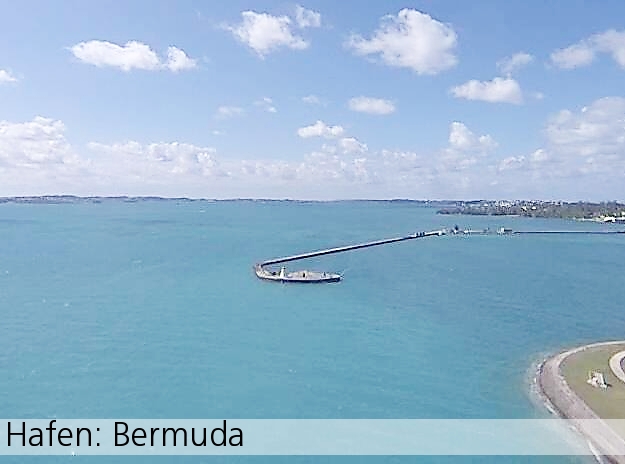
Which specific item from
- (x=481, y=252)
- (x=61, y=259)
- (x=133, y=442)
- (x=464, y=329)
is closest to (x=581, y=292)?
(x=464, y=329)

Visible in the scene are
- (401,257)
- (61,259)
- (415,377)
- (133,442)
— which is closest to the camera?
(133,442)

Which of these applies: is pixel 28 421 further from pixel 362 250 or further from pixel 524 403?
pixel 362 250

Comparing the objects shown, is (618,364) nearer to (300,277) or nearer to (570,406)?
(570,406)
